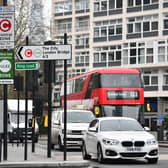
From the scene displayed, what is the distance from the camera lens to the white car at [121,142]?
2089 centimetres

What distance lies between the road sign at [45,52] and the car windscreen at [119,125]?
354 cm

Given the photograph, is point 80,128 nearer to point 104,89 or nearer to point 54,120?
point 54,120

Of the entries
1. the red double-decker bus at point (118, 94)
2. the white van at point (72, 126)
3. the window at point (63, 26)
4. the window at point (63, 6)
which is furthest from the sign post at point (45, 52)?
the window at point (63, 6)

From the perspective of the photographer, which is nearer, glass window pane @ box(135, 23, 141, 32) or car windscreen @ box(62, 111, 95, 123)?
car windscreen @ box(62, 111, 95, 123)

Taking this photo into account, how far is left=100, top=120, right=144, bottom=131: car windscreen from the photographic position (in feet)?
72.9

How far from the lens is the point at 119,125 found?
22.4 m

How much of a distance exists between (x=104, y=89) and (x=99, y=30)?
45.8 meters

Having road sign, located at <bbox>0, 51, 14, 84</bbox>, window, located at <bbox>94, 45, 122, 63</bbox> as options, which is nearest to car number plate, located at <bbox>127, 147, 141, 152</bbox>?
road sign, located at <bbox>0, 51, 14, 84</bbox>

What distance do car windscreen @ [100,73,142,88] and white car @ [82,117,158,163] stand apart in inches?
671

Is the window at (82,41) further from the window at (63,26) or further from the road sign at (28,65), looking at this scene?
the road sign at (28,65)

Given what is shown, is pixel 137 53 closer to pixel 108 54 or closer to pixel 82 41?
pixel 108 54

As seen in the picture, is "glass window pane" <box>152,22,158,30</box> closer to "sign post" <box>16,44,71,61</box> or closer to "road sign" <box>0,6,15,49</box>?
"sign post" <box>16,44,71,61</box>

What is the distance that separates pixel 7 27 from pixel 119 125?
560 cm

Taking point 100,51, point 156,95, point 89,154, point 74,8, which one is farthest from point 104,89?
point 74,8
